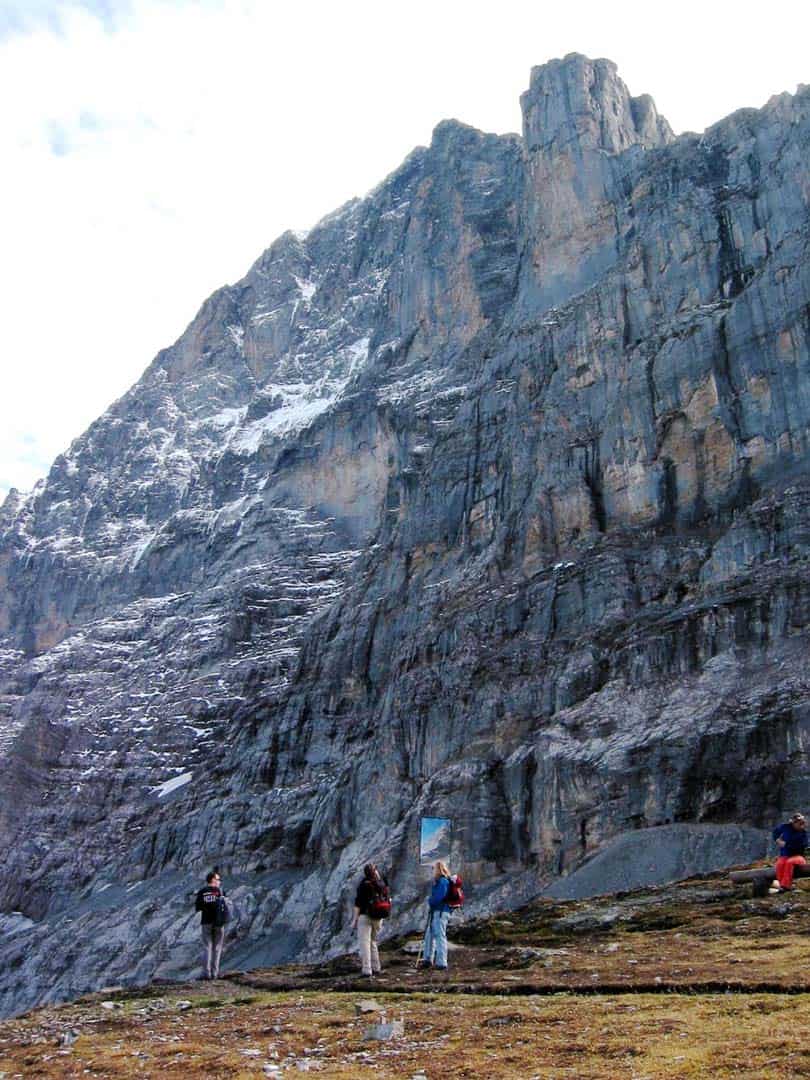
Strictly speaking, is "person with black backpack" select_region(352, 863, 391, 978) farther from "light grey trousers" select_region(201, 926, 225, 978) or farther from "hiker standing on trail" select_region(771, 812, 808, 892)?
"hiker standing on trail" select_region(771, 812, 808, 892)

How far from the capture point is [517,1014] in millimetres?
13273

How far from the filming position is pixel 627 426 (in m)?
68.5

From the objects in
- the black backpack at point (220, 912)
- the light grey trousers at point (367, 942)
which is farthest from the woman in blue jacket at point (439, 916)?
the black backpack at point (220, 912)

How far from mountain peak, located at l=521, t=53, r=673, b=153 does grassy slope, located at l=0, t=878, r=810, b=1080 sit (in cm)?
8823

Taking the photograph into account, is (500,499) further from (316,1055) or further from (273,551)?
(316,1055)

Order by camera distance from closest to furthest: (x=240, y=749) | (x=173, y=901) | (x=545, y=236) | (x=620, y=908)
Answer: (x=620, y=908)
(x=173, y=901)
(x=240, y=749)
(x=545, y=236)

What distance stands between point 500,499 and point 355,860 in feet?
86.0

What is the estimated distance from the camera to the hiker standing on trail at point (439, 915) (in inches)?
696

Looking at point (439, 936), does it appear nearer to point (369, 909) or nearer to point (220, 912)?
point (369, 909)

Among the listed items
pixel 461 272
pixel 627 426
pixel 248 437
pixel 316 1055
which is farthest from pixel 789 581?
pixel 248 437

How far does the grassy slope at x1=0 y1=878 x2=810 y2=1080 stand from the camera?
11.0 m

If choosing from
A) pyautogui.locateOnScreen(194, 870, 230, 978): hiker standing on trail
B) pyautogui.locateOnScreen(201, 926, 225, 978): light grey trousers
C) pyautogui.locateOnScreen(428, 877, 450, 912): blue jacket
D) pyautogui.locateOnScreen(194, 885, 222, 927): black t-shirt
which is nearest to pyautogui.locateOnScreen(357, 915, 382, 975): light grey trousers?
pyautogui.locateOnScreen(428, 877, 450, 912): blue jacket

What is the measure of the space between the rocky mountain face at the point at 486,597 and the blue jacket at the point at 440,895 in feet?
93.2

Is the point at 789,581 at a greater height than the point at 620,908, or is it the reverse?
the point at 789,581
